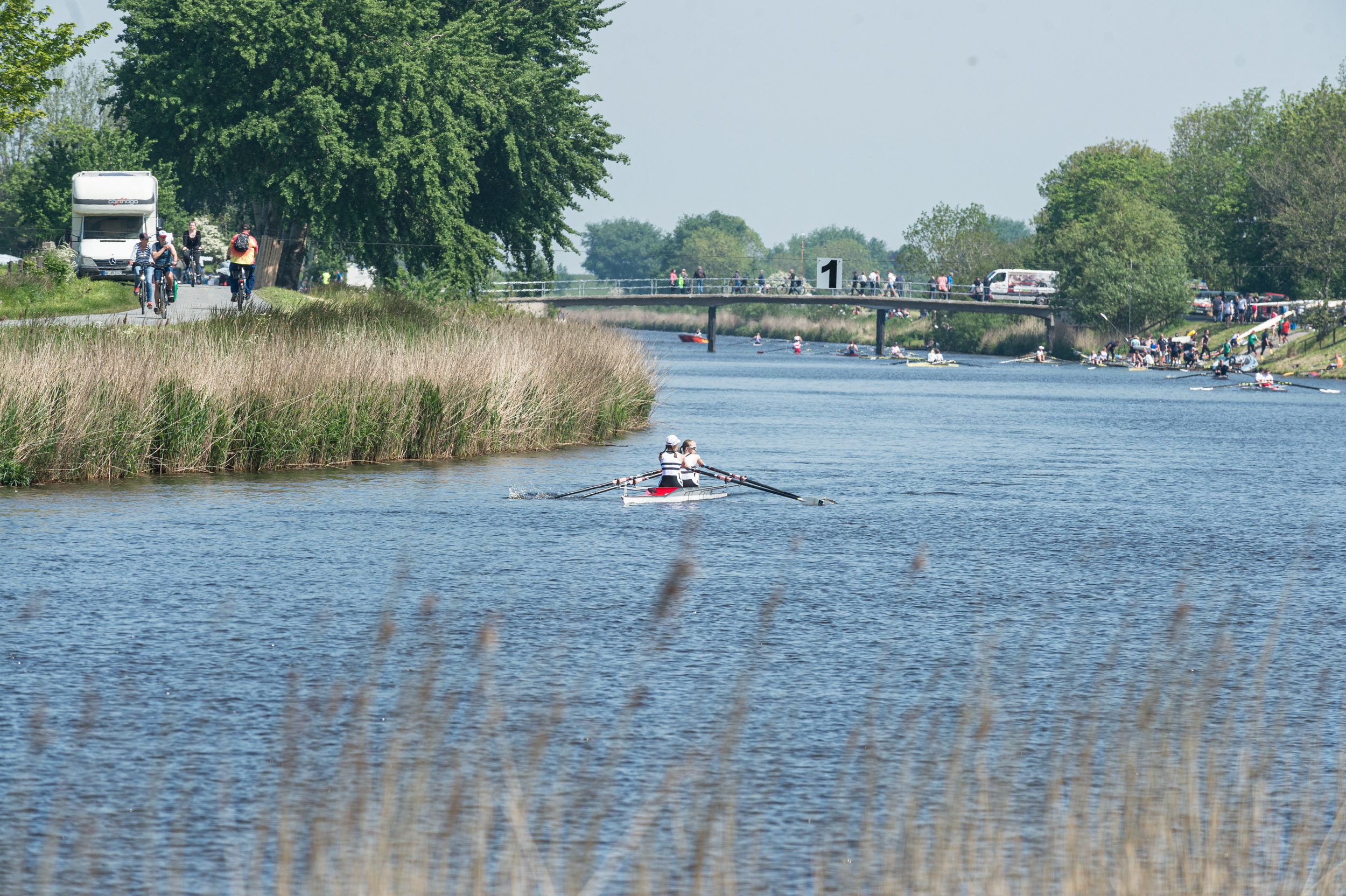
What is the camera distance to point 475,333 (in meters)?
37.5

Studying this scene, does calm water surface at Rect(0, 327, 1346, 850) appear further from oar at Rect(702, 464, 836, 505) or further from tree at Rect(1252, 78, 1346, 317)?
tree at Rect(1252, 78, 1346, 317)

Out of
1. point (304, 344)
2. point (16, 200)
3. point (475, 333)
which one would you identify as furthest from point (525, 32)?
point (304, 344)

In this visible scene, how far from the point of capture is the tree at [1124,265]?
360ft

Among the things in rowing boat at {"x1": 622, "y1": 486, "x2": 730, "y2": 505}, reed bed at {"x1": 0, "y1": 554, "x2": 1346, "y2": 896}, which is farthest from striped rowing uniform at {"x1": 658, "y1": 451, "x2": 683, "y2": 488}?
reed bed at {"x1": 0, "y1": 554, "x2": 1346, "y2": 896}

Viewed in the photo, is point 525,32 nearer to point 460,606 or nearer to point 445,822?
point 460,606

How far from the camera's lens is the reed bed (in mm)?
8758

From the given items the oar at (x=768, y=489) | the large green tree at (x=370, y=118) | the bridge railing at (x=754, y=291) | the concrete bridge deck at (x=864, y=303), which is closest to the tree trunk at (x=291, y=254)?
the large green tree at (x=370, y=118)

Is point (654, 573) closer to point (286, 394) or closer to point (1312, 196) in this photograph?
point (286, 394)

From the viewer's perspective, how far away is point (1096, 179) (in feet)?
500

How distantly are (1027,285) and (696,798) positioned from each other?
115 meters

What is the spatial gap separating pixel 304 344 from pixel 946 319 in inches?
4204

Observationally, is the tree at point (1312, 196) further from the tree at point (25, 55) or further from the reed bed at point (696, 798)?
the reed bed at point (696, 798)

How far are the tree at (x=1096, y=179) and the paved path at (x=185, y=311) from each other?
353 ft

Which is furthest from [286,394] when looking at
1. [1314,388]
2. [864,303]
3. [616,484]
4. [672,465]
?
[864,303]
